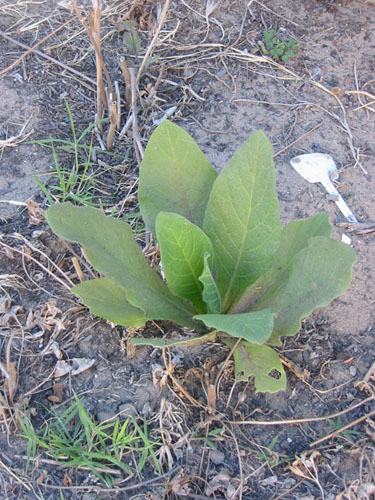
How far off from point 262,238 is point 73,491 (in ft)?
2.57

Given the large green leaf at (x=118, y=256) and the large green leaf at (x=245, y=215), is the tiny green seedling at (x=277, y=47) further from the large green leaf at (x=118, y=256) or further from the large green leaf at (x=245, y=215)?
the large green leaf at (x=118, y=256)

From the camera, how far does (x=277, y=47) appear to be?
2.32m

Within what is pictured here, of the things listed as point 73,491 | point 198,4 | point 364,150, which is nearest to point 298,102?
point 364,150

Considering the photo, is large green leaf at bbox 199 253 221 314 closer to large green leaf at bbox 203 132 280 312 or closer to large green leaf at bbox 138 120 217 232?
large green leaf at bbox 203 132 280 312

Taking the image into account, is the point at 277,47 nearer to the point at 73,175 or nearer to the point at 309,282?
the point at 73,175

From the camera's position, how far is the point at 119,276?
1.32 metres

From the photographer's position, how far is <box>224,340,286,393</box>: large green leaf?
133 cm

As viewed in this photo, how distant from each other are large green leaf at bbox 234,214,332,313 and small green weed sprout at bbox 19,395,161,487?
0.45m

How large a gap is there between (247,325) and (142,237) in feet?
2.37

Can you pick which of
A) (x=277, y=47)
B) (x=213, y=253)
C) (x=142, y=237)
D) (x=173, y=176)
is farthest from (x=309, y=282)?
(x=277, y=47)

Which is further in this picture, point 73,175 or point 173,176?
point 73,175

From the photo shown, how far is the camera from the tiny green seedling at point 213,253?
49.7 inches

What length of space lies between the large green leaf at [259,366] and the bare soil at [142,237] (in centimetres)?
9

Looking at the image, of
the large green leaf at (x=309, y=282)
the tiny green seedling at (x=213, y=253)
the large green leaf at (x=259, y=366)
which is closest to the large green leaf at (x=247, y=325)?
the tiny green seedling at (x=213, y=253)
